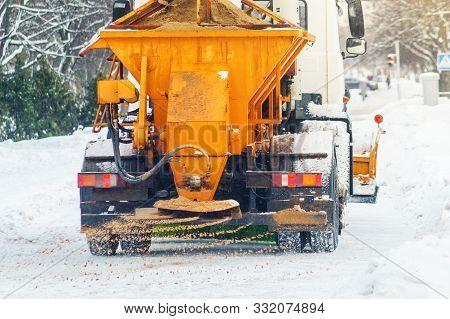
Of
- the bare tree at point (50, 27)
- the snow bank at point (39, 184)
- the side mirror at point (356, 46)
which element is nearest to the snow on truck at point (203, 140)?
the side mirror at point (356, 46)

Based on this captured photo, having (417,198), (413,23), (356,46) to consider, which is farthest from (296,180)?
(413,23)

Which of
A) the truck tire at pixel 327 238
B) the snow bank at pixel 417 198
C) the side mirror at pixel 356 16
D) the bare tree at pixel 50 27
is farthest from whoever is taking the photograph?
the bare tree at pixel 50 27

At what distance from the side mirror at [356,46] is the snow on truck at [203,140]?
2615 millimetres

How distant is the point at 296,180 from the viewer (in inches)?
459

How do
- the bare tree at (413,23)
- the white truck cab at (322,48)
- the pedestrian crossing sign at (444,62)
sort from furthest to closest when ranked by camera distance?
the bare tree at (413,23) < the pedestrian crossing sign at (444,62) < the white truck cab at (322,48)

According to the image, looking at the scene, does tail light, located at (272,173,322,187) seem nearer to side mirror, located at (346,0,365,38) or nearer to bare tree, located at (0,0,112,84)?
side mirror, located at (346,0,365,38)

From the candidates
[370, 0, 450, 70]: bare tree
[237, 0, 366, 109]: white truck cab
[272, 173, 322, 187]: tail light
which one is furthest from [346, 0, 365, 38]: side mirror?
[370, 0, 450, 70]: bare tree

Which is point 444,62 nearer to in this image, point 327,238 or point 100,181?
point 327,238

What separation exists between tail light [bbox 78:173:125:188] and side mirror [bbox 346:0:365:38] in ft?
13.2

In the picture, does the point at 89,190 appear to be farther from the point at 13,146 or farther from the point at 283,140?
the point at 13,146

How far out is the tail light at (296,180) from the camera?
1164 centimetres

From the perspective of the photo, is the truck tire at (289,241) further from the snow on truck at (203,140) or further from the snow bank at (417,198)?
the snow bank at (417,198)

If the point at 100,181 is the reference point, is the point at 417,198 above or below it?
below

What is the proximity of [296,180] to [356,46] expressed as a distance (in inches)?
147
